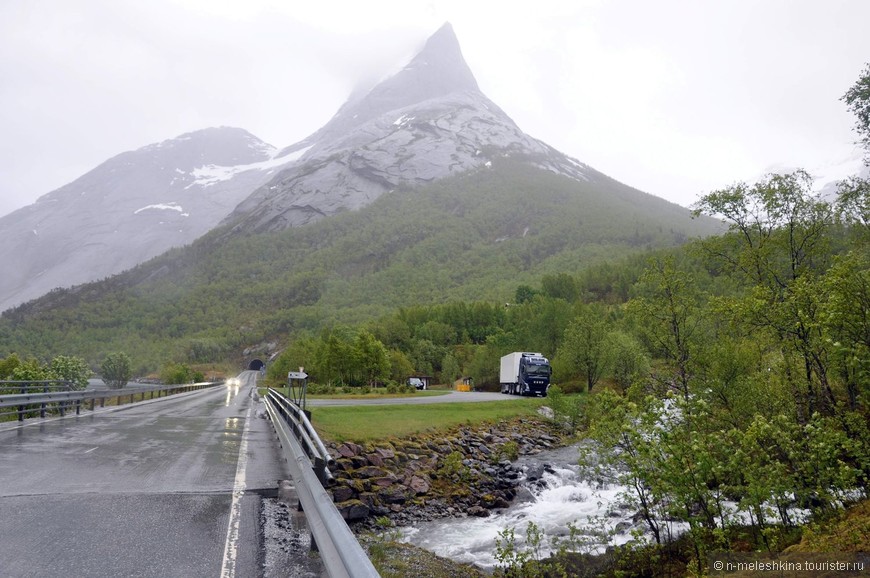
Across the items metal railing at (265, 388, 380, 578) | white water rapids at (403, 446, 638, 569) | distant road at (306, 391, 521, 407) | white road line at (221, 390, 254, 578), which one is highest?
metal railing at (265, 388, 380, 578)

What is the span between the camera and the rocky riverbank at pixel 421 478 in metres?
15.5

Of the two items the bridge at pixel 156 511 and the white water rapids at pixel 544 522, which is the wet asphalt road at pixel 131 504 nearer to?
the bridge at pixel 156 511

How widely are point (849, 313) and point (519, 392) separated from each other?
142 feet

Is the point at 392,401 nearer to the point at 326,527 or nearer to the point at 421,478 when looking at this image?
the point at 421,478

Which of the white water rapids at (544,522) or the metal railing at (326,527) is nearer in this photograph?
the metal railing at (326,527)

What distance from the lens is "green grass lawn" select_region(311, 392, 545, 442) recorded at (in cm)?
2117

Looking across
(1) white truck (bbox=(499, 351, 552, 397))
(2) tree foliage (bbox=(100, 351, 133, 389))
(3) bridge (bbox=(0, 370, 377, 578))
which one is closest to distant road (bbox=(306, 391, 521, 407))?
(1) white truck (bbox=(499, 351, 552, 397))

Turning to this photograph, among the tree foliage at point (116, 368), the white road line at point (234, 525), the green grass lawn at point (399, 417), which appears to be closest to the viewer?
the white road line at point (234, 525)

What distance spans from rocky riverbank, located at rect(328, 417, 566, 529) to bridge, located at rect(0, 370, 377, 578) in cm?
410

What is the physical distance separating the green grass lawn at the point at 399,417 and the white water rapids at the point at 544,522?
5799mm

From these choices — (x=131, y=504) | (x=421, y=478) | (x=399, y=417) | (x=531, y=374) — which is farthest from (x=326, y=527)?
(x=531, y=374)

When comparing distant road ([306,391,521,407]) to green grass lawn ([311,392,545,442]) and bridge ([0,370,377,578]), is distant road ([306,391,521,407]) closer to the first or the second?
green grass lawn ([311,392,545,442])

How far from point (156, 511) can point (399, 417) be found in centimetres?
2090

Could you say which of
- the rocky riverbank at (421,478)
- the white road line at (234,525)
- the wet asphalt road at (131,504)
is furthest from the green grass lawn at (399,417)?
the white road line at (234,525)
